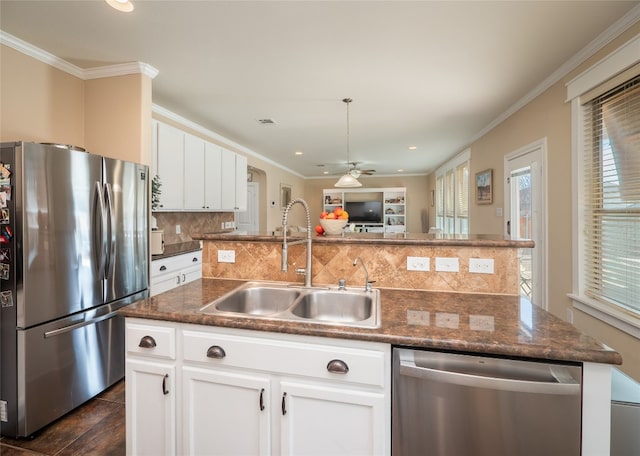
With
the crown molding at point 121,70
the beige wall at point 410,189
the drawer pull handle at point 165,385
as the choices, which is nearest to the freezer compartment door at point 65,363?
the drawer pull handle at point 165,385

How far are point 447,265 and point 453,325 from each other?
551mm

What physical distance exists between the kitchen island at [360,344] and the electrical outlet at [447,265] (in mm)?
219

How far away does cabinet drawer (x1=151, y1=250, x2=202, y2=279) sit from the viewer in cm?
275

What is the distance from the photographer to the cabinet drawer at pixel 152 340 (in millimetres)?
1302

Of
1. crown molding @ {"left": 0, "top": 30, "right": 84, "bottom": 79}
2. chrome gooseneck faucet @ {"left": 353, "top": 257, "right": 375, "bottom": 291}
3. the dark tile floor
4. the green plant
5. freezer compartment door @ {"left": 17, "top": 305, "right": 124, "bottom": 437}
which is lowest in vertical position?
the dark tile floor

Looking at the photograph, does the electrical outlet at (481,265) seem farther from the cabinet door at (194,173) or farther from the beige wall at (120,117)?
the cabinet door at (194,173)

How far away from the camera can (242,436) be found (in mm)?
1232

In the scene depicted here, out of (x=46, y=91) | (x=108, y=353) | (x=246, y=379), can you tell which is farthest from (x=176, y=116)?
(x=246, y=379)

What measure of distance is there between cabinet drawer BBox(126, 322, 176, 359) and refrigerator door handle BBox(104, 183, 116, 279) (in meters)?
0.99

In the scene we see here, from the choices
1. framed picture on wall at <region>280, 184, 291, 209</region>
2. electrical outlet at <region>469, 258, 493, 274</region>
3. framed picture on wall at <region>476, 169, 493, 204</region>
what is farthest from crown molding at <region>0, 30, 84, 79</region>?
framed picture on wall at <region>280, 184, 291, 209</region>

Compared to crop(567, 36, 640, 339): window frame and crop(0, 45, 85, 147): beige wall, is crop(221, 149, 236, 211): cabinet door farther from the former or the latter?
crop(567, 36, 640, 339): window frame

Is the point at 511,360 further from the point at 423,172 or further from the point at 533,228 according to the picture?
the point at 423,172

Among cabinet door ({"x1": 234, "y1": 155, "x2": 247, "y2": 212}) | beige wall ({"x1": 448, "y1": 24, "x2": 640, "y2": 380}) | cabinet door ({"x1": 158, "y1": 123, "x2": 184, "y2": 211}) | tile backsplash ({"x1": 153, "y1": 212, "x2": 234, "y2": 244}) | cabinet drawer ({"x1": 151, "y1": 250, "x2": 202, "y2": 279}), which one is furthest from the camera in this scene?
cabinet door ({"x1": 234, "y1": 155, "x2": 247, "y2": 212})

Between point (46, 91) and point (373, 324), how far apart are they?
9.84ft
